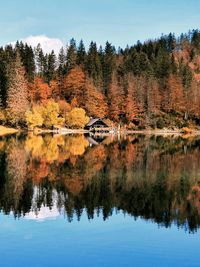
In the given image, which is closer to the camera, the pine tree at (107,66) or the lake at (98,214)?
the lake at (98,214)

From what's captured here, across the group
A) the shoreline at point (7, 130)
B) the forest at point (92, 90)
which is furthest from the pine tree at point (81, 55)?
the shoreline at point (7, 130)

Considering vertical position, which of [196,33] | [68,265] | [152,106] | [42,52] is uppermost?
[196,33]

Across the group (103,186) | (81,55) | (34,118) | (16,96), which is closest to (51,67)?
(81,55)

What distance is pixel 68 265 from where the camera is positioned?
48.6 feet

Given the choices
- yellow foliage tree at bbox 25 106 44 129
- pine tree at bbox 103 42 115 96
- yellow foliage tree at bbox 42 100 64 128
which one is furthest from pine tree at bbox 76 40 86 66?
yellow foliage tree at bbox 25 106 44 129

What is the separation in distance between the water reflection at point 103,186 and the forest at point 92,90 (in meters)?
56.4

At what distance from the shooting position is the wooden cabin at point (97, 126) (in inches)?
4237

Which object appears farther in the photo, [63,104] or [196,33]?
[196,33]

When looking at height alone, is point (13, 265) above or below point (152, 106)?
below

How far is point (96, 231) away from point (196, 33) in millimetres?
183657

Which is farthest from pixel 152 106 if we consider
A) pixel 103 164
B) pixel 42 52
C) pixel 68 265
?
pixel 68 265

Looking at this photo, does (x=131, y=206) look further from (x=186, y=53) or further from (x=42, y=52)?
(x=186, y=53)

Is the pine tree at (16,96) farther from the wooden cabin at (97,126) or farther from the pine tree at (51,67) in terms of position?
the pine tree at (51,67)

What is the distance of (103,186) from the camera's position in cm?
2948
